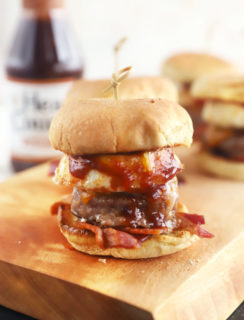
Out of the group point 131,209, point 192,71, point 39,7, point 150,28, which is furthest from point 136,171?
point 150,28

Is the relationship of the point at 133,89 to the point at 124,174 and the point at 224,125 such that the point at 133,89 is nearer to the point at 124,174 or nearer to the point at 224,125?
the point at 224,125

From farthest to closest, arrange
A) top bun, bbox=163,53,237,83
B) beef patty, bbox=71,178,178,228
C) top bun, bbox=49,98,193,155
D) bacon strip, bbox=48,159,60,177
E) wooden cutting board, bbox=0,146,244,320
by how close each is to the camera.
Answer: top bun, bbox=163,53,237,83
bacon strip, bbox=48,159,60,177
beef patty, bbox=71,178,178,228
top bun, bbox=49,98,193,155
wooden cutting board, bbox=0,146,244,320

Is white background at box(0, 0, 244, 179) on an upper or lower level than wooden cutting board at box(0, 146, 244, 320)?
upper

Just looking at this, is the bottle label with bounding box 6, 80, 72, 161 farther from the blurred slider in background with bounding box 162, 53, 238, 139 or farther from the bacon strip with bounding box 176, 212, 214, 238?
the bacon strip with bounding box 176, 212, 214, 238

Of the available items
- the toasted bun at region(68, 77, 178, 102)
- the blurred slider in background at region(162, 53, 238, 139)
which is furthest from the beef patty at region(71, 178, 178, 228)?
the blurred slider in background at region(162, 53, 238, 139)

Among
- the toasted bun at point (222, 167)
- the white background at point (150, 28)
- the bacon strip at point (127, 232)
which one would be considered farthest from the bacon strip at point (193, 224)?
the white background at point (150, 28)

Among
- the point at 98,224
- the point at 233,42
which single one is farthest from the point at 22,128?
the point at 233,42

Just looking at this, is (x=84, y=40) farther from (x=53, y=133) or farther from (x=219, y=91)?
(x=53, y=133)
